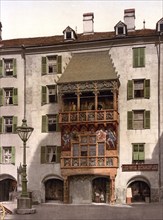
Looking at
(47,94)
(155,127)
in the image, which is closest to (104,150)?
(155,127)

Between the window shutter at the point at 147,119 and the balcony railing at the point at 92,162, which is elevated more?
the window shutter at the point at 147,119

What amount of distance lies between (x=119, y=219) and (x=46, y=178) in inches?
706

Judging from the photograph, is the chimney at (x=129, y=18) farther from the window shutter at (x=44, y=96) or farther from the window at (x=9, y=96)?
the window at (x=9, y=96)

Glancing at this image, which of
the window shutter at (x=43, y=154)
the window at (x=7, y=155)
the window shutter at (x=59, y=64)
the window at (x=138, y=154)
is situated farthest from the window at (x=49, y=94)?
the window at (x=138, y=154)

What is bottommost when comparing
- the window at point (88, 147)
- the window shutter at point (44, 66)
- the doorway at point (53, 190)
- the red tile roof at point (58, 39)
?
the doorway at point (53, 190)

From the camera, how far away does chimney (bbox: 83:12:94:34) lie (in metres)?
43.1

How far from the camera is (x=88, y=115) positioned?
3753 cm

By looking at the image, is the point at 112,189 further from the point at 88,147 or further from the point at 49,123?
the point at 49,123

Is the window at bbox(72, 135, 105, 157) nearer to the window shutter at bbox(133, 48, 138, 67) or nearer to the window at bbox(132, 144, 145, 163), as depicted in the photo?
the window at bbox(132, 144, 145, 163)

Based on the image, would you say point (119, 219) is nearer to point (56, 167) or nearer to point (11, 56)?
point (56, 167)

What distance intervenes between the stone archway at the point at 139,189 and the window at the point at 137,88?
7.24 m

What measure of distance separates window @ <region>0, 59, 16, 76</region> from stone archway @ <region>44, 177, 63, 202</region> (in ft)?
35.8

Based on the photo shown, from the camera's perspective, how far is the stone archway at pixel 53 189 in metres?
39.5

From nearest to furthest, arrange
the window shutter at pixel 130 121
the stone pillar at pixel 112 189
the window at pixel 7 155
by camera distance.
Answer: the stone pillar at pixel 112 189 → the window shutter at pixel 130 121 → the window at pixel 7 155
